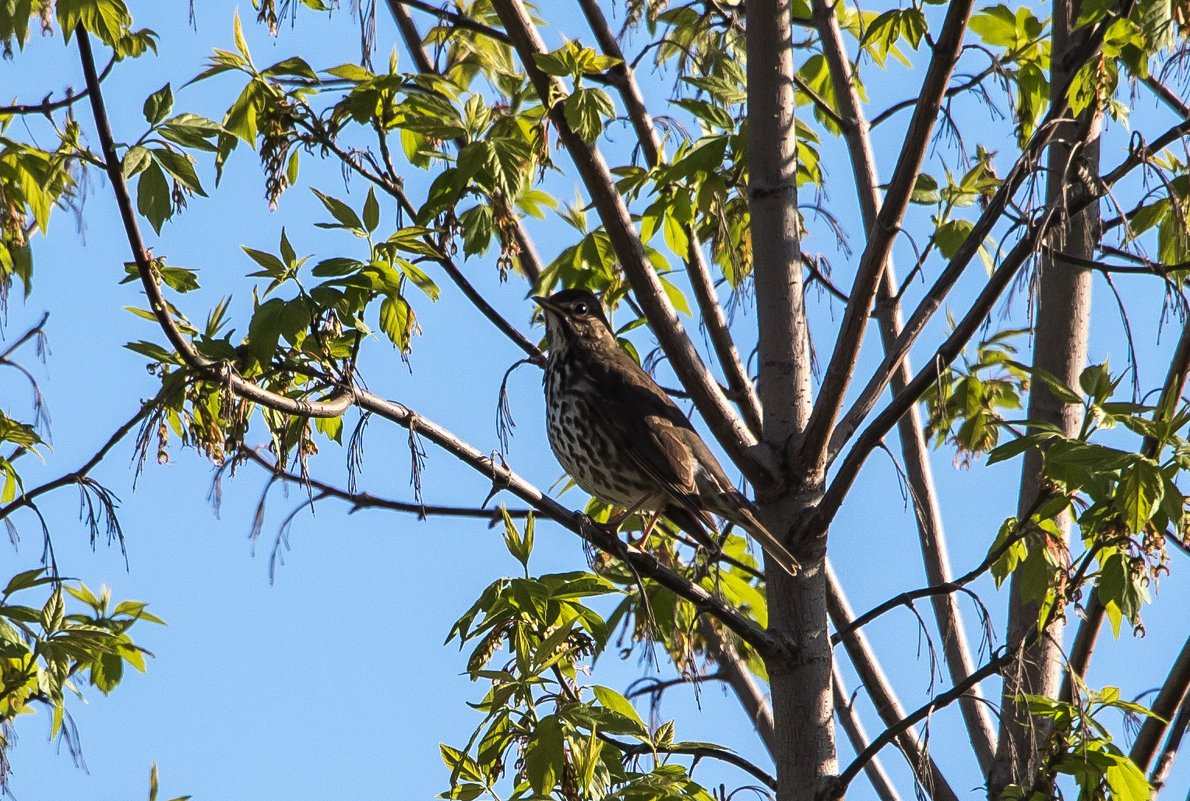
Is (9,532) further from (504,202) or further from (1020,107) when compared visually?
(1020,107)

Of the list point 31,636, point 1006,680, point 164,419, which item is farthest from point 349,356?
point 1006,680

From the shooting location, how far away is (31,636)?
13.8 ft

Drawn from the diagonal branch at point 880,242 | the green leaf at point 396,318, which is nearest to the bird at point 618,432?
the diagonal branch at point 880,242

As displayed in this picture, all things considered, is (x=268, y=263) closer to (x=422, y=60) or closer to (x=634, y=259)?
(x=634, y=259)

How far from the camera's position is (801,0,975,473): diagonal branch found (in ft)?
13.5

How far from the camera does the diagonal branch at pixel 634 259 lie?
418 centimetres

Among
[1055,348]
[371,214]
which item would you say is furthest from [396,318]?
[1055,348]

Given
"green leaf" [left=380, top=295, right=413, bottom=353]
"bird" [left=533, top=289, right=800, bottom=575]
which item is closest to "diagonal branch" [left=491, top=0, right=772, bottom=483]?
"bird" [left=533, top=289, right=800, bottom=575]

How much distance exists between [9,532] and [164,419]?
114 cm

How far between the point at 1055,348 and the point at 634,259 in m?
2.26

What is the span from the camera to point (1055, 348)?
560 cm

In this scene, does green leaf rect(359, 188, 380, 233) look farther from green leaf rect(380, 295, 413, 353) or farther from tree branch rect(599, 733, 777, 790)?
tree branch rect(599, 733, 777, 790)

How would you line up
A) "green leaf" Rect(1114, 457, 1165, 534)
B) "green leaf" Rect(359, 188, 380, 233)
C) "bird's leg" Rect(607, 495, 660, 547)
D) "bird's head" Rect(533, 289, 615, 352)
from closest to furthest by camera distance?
"green leaf" Rect(1114, 457, 1165, 534) < "green leaf" Rect(359, 188, 380, 233) < "bird's leg" Rect(607, 495, 660, 547) < "bird's head" Rect(533, 289, 615, 352)

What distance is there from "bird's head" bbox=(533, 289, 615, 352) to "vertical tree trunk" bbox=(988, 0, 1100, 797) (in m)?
1.93
